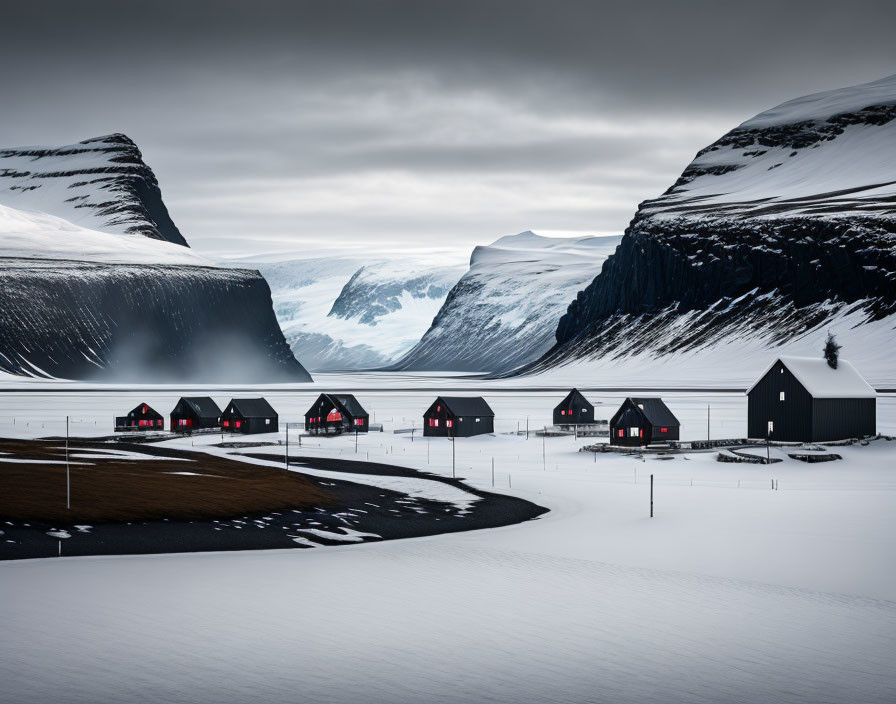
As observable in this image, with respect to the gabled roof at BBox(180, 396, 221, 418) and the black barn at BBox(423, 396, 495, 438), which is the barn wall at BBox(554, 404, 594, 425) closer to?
the black barn at BBox(423, 396, 495, 438)

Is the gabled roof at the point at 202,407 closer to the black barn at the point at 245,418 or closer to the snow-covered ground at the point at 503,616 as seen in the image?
the black barn at the point at 245,418

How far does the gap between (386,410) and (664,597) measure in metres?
119

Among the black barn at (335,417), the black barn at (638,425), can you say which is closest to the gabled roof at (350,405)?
the black barn at (335,417)

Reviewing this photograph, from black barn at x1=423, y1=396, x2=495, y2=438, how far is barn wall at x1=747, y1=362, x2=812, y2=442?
86.2ft

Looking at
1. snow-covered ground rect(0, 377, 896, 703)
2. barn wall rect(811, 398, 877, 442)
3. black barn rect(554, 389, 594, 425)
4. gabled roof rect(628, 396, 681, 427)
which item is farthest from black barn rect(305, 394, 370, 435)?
snow-covered ground rect(0, 377, 896, 703)

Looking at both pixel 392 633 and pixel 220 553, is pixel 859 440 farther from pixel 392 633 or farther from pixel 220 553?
pixel 392 633

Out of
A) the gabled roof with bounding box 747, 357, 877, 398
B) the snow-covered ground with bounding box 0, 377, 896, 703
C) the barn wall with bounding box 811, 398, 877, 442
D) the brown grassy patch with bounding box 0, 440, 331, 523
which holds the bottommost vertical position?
the snow-covered ground with bounding box 0, 377, 896, 703

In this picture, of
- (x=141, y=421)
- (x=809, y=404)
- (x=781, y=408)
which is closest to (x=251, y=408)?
(x=141, y=421)

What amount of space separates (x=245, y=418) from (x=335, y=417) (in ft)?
30.3

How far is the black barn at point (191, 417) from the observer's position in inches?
4402

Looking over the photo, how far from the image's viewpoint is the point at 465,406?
334 ft

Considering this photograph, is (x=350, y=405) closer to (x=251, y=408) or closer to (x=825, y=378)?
(x=251, y=408)

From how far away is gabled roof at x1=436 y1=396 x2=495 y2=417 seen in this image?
328 feet

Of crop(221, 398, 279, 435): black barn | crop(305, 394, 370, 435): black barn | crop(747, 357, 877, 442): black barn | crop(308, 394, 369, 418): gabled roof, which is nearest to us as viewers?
crop(747, 357, 877, 442): black barn
